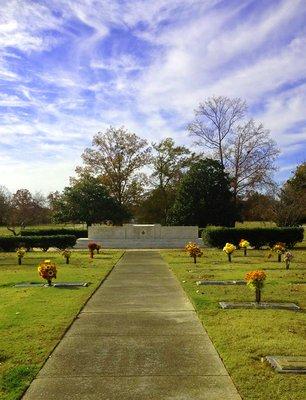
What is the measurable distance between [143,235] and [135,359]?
29525mm

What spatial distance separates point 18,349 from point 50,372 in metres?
1.30

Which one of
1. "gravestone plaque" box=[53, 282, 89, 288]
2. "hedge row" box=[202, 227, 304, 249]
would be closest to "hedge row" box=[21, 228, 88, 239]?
"hedge row" box=[202, 227, 304, 249]

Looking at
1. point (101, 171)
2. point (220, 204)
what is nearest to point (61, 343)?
point (220, 204)

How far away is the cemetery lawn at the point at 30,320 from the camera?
5.98 m

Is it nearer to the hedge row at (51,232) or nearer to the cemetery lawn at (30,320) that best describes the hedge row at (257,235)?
the hedge row at (51,232)

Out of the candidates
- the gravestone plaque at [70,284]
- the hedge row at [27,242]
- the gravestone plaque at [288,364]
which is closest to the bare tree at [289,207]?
the hedge row at [27,242]

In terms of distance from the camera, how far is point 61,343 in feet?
24.4

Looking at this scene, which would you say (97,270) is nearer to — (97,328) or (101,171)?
(97,328)

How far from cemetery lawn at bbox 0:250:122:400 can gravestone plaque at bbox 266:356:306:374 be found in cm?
317

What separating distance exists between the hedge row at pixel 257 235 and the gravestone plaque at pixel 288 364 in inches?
931

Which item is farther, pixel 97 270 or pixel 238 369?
pixel 97 270

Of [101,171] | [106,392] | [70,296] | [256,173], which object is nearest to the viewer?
[106,392]

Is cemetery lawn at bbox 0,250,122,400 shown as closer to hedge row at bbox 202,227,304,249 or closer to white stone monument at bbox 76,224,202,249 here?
hedge row at bbox 202,227,304,249

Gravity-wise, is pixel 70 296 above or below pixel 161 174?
below
